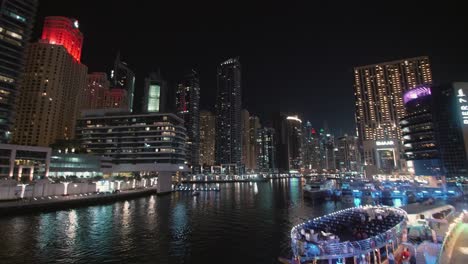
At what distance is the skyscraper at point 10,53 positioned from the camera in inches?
4021

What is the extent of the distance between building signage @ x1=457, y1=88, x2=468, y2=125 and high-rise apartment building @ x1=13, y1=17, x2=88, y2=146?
679 ft

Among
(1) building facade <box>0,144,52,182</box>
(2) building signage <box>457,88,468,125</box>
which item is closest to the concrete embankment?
(1) building facade <box>0,144,52,182</box>

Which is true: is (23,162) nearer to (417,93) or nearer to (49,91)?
(49,91)

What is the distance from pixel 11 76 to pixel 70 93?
69.7 m

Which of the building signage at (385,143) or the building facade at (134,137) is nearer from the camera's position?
the building facade at (134,137)

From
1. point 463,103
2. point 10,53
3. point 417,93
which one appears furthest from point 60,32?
point 463,103

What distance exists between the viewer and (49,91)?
512ft

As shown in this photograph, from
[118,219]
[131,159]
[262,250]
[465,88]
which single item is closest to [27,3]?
[131,159]

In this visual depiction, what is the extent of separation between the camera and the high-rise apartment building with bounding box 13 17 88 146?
151 m

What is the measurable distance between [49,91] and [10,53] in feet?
184

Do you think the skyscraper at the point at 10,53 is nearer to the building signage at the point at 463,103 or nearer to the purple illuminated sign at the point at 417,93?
the purple illuminated sign at the point at 417,93

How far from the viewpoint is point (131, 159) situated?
139125 mm

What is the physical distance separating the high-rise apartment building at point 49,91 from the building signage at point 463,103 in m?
207

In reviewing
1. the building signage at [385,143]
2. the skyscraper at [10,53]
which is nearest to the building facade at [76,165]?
the skyscraper at [10,53]
